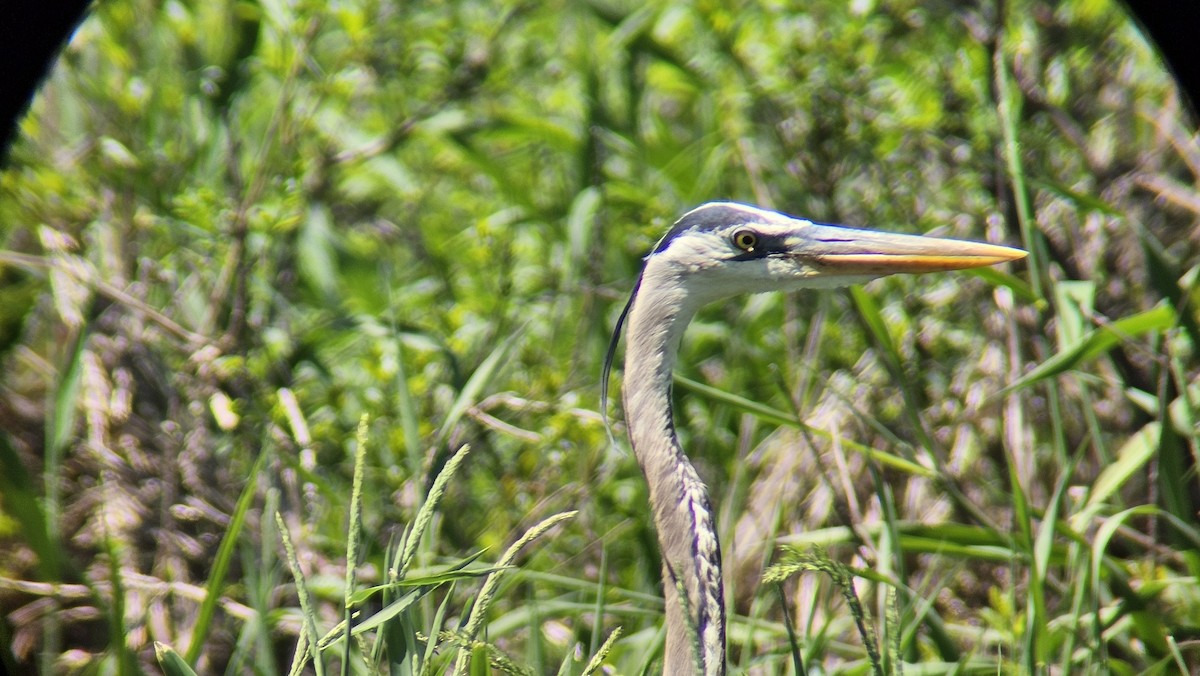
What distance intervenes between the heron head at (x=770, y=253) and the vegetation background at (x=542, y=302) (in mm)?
661

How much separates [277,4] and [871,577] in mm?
1902

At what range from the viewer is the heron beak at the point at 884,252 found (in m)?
1.76

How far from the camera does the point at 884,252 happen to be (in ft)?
5.82

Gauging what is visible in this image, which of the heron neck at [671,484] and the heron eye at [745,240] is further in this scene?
the heron eye at [745,240]

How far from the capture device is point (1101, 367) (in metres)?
2.75

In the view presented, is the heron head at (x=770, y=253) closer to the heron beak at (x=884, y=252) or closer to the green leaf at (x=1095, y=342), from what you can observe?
the heron beak at (x=884, y=252)

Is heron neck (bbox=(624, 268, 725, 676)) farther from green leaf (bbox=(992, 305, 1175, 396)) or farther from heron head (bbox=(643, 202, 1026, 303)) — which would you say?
green leaf (bbox=(992, 305, 1175, 396))

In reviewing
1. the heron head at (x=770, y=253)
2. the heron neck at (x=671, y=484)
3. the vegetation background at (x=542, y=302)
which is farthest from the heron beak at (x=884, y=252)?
the vegetation background at (x=542, y=302)

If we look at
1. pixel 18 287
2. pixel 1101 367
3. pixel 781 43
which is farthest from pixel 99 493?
pixel 1101 367

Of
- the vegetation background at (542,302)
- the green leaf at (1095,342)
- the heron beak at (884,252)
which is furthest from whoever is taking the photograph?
the vegetation background at (542,302)

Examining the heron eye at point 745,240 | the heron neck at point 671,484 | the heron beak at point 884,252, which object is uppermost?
the heron eye at point 745,240

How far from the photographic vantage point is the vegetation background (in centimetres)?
255

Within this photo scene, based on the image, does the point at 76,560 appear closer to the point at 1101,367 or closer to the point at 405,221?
the point at 405,221

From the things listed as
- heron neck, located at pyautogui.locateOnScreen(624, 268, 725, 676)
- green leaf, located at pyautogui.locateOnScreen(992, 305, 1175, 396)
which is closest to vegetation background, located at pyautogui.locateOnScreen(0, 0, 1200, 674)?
green leaf, located at pyautogui.locateOnScreen(992, 305, 1175, 396)
